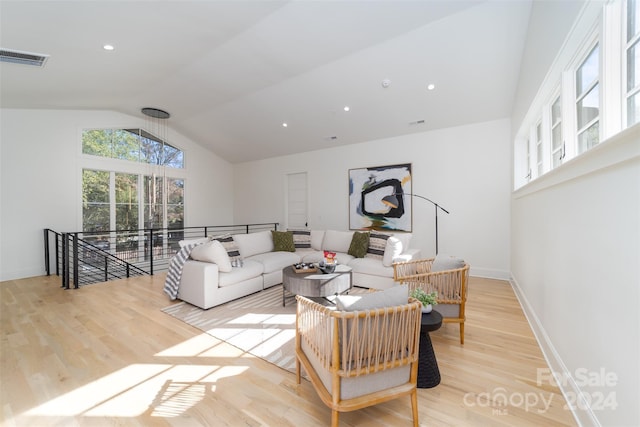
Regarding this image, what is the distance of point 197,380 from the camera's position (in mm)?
1936

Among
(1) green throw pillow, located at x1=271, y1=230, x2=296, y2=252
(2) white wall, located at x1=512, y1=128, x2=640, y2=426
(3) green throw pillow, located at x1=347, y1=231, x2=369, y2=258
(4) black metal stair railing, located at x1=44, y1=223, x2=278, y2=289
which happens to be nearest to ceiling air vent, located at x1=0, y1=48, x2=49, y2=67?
(4) black metal stair railing, located at x1=44, y1=223, x2=278, y2=289

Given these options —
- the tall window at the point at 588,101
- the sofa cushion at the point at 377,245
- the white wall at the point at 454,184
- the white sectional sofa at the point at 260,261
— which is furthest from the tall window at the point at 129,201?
the tall window at the point at 588,101

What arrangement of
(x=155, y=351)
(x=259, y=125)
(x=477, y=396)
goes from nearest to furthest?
1. (x=477, y=396)
2. (x=155, y=351)
3. (x=259, y=125)

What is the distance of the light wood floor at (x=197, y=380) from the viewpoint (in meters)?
1.58

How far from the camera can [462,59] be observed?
3518 millimetres

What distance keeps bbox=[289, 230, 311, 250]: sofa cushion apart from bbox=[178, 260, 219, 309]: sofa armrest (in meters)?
2.02

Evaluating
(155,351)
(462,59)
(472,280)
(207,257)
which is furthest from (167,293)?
(462,59)

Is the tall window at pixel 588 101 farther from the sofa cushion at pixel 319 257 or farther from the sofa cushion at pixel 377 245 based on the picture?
the sofa cushion at pixel 319 257

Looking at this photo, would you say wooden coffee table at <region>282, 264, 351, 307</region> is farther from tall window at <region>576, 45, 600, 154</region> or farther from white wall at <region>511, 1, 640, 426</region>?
tall window at <region>576, 45, 600, 154</region>

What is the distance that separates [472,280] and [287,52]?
450cm

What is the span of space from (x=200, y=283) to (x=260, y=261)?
3.32 ft

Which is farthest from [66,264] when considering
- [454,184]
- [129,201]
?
[454,184]

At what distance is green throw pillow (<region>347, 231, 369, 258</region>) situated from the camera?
4480 millimetres

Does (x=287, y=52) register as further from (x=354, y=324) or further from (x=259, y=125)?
(x=354, y=324)
